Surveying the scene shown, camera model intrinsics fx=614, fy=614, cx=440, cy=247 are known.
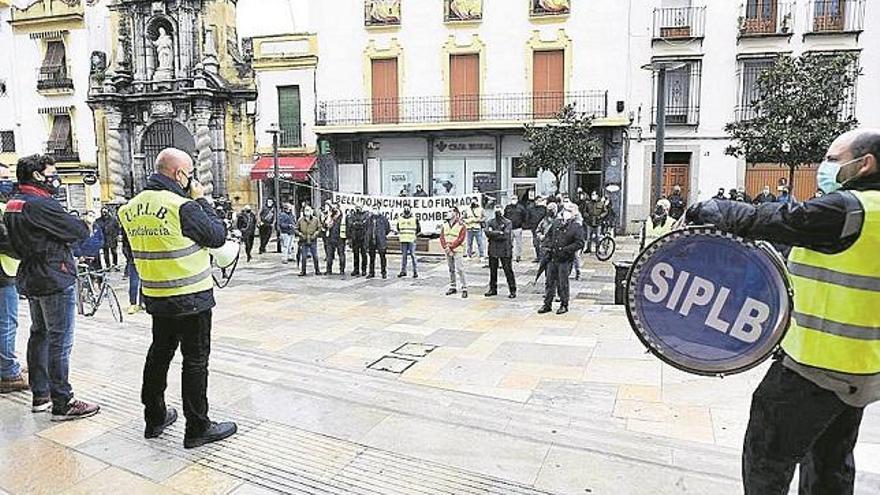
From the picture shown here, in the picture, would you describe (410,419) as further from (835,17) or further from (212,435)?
(835,17)

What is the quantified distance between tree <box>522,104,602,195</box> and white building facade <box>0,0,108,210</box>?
20.0 metres

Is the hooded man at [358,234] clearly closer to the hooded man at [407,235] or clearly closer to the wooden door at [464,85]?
the hooded man at [407,235]

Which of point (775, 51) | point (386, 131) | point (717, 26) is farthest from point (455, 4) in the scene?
point (775, 51)

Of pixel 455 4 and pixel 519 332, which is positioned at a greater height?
pixel 455 4

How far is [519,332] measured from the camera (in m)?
7.91

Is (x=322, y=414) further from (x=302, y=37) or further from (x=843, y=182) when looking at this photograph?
(x=302, y=37)

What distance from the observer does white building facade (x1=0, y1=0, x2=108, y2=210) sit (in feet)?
91.1

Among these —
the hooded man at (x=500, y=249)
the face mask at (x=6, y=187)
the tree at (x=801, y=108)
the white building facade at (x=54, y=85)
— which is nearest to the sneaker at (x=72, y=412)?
the face mask at (x=6, y=187)

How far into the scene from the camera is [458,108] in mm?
22172

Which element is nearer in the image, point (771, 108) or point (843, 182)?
point (843, 182)

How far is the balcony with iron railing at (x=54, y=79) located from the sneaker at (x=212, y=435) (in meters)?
29.3

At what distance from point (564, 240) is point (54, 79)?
2852cm

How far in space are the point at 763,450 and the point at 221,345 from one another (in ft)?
20.0

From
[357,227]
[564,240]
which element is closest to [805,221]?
[564,240]
